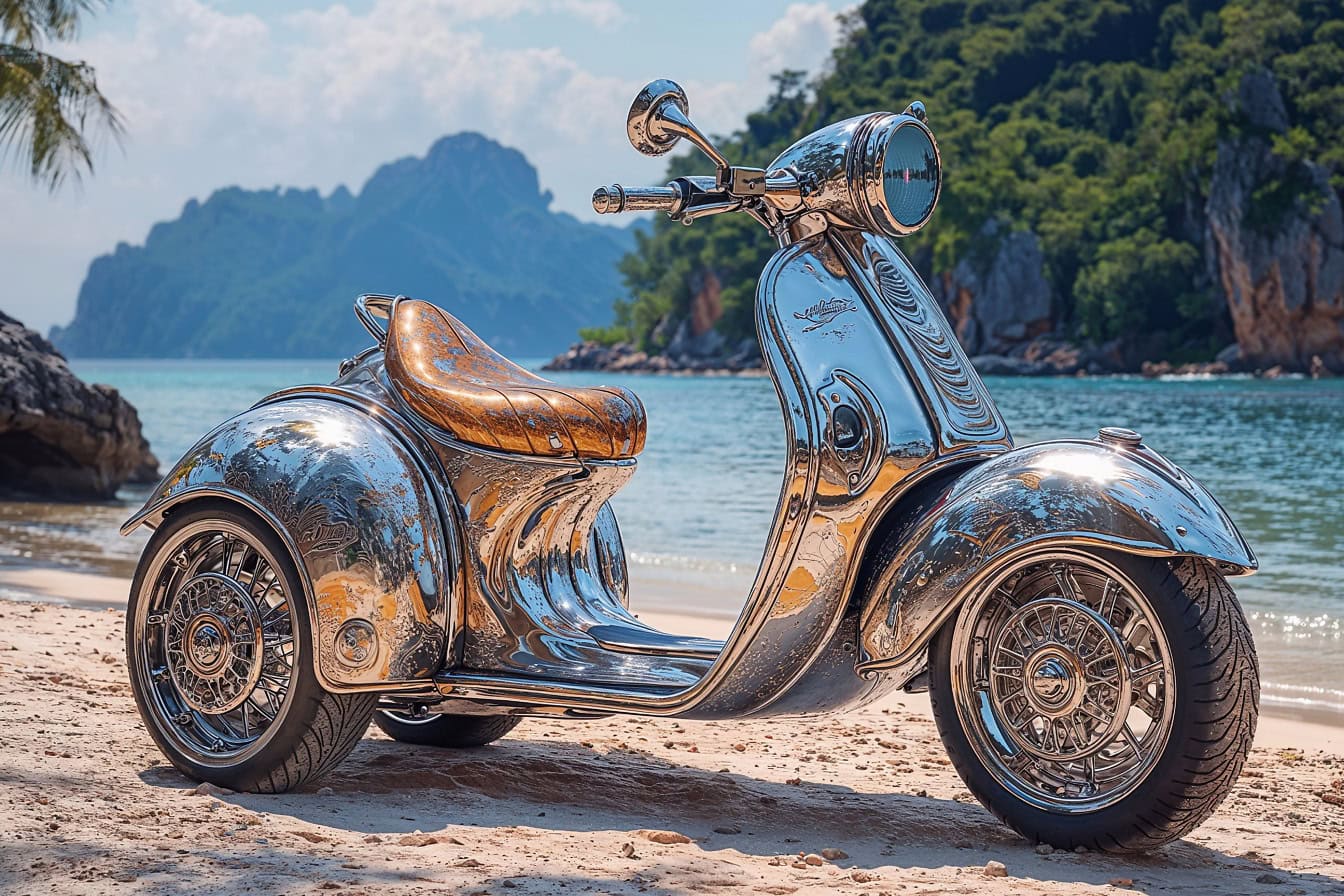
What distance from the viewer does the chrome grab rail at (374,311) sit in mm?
4105

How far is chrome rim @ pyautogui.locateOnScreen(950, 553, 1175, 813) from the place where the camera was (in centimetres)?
296

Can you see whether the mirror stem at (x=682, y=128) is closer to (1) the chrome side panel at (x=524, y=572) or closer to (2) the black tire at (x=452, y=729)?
(1) the chrome side panel at (x=524, y=572)

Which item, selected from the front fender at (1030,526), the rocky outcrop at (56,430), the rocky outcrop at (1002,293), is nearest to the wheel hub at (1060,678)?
the front fender at (1030,526)

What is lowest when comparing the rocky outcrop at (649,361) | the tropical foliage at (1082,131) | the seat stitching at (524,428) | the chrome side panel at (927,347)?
the seat stitching at (524,428)

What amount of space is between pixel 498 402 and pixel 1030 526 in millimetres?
1358

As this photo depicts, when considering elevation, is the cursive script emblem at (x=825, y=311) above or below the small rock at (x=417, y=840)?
above

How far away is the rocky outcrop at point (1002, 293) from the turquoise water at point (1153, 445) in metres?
22.2

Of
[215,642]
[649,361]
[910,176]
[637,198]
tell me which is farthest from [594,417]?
[649,361]

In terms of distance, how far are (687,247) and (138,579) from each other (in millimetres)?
86770

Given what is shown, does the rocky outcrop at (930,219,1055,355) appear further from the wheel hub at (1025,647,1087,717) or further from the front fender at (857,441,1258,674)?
the wheel hub at (1025,647,1087,717)

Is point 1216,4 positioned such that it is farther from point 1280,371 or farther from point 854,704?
point 854,704

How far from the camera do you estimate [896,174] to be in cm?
346

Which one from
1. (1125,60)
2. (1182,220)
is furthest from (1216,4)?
(1182,220)

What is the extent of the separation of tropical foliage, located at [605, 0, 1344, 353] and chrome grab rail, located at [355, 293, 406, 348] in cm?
5680
